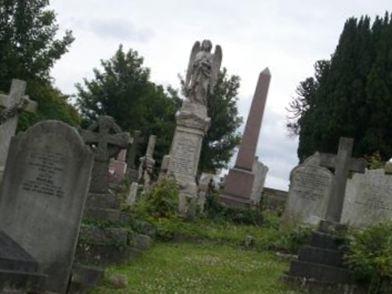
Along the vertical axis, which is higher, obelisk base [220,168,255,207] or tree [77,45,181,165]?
tree [77,45,181,165]

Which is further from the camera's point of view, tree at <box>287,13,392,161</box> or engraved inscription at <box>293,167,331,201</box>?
tree at <box>287,13,392,161</box>

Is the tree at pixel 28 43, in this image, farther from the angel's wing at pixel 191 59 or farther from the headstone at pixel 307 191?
the headstone at pixel 307 191

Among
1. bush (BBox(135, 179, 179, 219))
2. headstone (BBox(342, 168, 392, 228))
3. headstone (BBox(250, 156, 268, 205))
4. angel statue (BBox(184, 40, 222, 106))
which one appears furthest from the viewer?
headstone (BBox(250, 156, 268, 205))

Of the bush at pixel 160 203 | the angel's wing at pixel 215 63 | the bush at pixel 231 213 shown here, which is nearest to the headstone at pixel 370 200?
the bush at pixel 160 203

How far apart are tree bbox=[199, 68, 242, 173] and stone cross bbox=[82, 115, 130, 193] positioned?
3281 cm

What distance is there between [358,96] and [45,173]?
26.6 m

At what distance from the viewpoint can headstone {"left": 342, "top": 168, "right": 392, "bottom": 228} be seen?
1291cm

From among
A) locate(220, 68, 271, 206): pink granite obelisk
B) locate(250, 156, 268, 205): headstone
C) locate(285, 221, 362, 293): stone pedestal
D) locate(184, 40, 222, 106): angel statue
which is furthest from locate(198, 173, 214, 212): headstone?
locate(285, 221, 362, 293): stone pedestal

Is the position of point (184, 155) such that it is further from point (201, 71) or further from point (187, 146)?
point (201, 71)

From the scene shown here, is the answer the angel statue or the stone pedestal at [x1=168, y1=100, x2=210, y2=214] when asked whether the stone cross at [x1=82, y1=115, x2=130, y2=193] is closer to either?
the stone pedestal at [x1=168, y1=100, x2=210, y2=214]

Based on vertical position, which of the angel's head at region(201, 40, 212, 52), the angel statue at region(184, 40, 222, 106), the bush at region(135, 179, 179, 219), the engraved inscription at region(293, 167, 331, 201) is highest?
the angel's head at region(201, 40, 212, 52)

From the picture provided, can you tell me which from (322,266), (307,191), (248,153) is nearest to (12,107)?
(322,266)

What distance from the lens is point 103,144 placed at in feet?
37.3

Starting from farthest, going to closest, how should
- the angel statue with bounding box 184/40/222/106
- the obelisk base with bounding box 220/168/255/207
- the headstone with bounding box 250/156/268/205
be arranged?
the headstone with bounding box 250/156/268/205
the obelisk base with bounding box 220/168/255/207
the angel statue with bounding box 184/40/222/106
